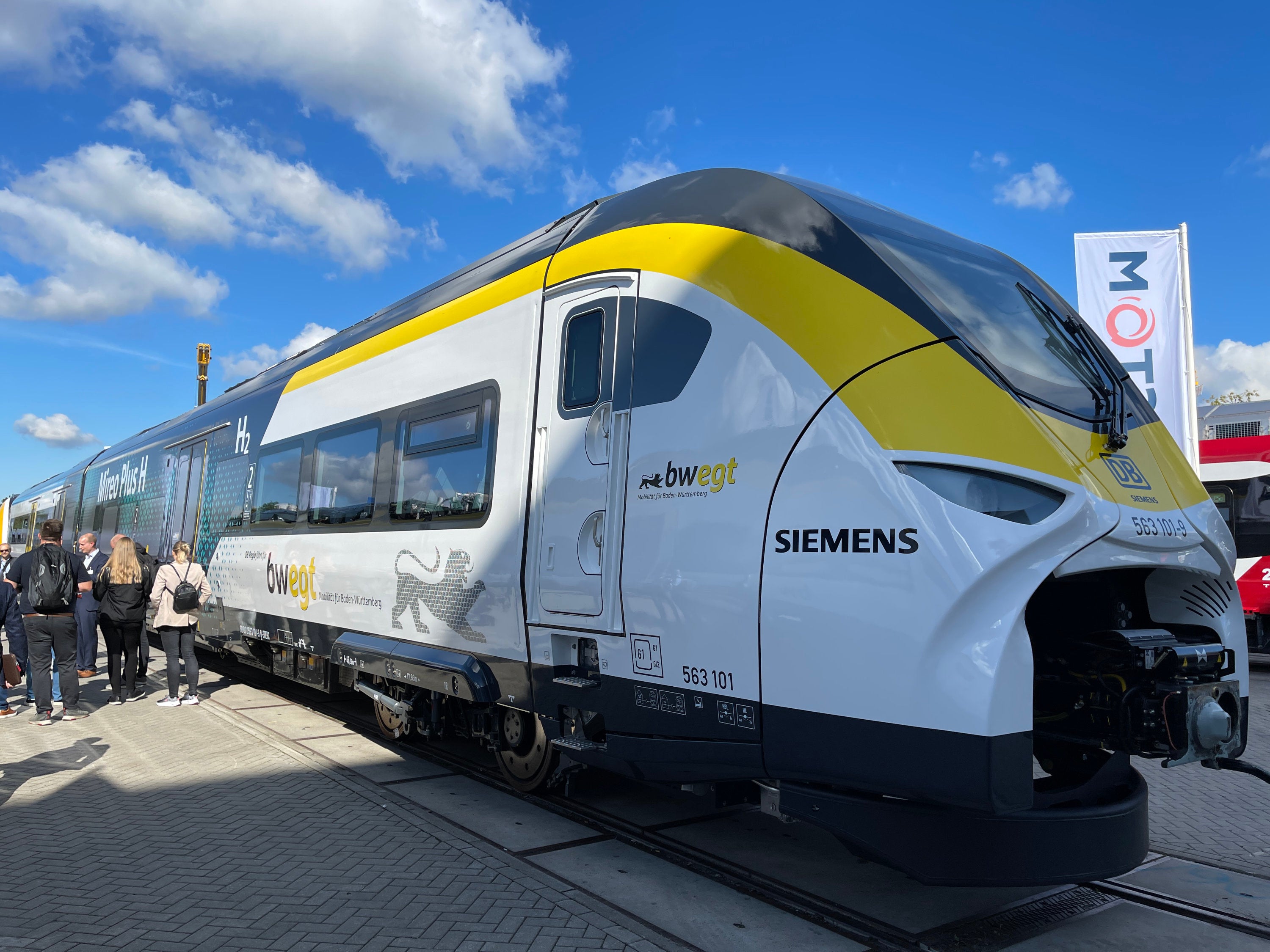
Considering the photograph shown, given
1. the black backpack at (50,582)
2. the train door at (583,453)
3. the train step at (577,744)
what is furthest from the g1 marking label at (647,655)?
the black backpack at (50,582)

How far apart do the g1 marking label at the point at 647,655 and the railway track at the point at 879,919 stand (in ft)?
3.64

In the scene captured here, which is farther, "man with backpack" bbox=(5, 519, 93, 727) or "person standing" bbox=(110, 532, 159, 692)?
"person standing" bbox=(110, 532, 159, 692)

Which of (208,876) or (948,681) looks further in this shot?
(208,876)

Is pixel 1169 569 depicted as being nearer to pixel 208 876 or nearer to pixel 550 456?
pixel 550 456

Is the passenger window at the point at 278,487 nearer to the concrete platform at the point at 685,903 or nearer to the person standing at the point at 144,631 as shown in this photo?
the person standing at the point at 144,631

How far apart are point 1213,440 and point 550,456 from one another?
503 inches

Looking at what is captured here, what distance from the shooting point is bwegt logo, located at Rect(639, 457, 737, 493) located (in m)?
3.84

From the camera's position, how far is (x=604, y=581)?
172 inches

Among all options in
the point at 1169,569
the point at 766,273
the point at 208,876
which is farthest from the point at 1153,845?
the point at 208,876

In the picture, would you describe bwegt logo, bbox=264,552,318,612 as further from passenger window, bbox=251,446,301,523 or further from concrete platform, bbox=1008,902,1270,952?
concrete platform, bbox=1008,902,1270,952

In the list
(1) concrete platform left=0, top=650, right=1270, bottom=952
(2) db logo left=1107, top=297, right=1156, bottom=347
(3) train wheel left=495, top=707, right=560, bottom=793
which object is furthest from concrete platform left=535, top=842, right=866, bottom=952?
(2) db logo left=1107, top=297, right=1156, bottom=347

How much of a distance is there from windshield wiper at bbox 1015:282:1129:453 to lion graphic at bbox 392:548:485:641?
3305 mm

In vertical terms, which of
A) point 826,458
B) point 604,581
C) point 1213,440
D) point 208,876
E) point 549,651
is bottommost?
point 208,876

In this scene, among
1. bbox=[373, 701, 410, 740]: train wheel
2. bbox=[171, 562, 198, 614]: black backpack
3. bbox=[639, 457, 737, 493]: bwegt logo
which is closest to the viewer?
bbox=[639, 457, 737, 493]: bwegt logo
